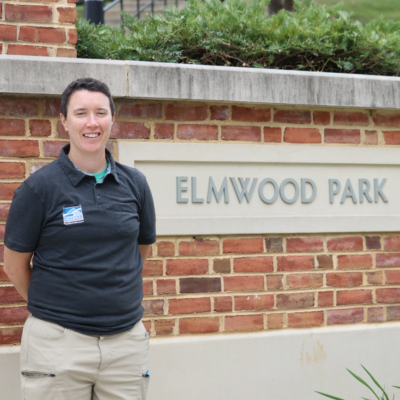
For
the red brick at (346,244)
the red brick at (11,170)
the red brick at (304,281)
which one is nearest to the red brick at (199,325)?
the red brick at (304,281)

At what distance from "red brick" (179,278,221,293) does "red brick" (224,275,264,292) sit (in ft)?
0.18

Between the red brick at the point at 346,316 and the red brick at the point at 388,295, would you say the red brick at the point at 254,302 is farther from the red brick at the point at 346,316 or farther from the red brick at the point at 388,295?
the red brick at the point at 388,295

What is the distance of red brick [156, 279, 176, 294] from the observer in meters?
2.99

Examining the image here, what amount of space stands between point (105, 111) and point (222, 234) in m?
1.24

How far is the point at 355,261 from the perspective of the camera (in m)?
3.30

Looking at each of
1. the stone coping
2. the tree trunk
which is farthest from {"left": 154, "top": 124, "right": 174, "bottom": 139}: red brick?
the tree trunk

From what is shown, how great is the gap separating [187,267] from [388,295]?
1.35m

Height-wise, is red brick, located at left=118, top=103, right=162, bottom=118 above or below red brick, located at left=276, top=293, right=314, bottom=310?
above

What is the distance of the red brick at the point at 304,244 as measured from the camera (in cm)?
319

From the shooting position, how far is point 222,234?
3.07 m

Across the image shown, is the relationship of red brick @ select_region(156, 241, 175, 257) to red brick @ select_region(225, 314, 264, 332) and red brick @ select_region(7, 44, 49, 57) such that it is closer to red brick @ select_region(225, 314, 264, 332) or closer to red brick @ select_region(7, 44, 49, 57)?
red brick @ select_region(225, 314, 264, 332)

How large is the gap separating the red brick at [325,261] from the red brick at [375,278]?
10.9 inches

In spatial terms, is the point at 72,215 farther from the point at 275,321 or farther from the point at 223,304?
the point at 275,321

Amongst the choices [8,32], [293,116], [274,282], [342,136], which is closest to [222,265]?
[274,282]
